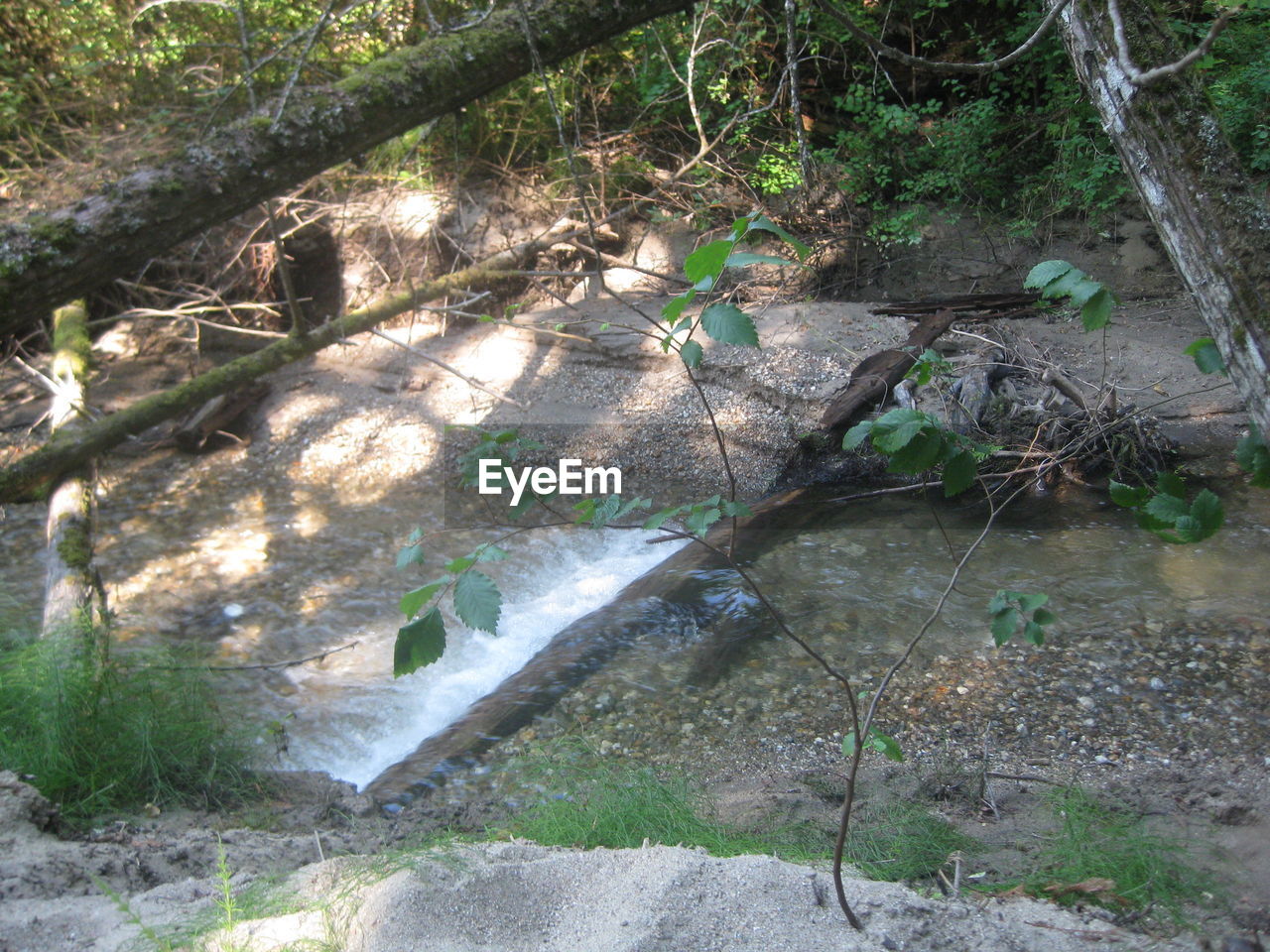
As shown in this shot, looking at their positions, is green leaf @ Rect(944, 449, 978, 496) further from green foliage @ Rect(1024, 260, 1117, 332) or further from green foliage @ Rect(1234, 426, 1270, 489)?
green foliage @ Rect(1234, 426, 1270, 489)

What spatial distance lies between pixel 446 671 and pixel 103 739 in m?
1.52

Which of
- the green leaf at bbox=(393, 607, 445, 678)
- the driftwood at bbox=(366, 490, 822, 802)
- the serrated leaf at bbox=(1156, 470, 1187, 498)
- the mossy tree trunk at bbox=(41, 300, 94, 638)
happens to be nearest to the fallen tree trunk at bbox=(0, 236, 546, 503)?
the mossy tree trunk at bbox=(41, 300, 94, 638)

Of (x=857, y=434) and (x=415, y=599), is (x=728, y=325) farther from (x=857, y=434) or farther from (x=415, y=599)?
(x=415, y=599)

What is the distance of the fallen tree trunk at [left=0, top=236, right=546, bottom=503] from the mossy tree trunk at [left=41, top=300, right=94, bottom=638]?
0.07 metres

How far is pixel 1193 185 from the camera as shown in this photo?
1709mm

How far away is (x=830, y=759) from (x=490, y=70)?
2.86 metres

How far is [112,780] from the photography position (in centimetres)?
292

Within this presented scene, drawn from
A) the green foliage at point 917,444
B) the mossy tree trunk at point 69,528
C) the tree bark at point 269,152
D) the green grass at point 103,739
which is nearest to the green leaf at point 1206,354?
the green foliage at point 917,444

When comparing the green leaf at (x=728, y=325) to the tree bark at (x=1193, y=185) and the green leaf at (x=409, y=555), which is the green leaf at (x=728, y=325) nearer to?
the green leaf at (x=409, y=555)

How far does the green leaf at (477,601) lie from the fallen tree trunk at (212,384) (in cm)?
338

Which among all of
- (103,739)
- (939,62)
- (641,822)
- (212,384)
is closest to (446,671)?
(103,739)

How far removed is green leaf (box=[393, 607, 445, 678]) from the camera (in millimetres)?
1562

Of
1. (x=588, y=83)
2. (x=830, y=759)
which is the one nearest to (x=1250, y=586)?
(x=830, y=759)

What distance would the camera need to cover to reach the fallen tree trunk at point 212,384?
161 inches
